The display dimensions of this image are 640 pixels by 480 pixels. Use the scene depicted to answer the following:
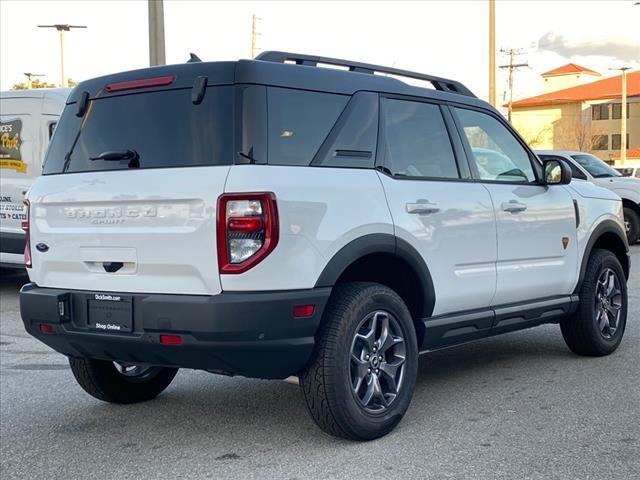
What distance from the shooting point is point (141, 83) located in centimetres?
450

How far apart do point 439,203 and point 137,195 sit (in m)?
1.74

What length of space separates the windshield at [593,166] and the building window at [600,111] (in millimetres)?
65475

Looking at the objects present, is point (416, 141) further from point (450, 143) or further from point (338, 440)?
point (338, 440)

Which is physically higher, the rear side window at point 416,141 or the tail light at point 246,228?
the rear side window at point 416,141

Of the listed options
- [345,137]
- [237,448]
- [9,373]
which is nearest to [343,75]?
[345,137]

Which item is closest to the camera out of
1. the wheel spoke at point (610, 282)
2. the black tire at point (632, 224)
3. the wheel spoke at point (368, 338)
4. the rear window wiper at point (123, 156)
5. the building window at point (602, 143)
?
the rear window wiper at point (123, 156)

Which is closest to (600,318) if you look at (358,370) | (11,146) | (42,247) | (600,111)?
(358,370)

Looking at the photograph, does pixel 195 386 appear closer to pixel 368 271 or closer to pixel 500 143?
pixel 368 271

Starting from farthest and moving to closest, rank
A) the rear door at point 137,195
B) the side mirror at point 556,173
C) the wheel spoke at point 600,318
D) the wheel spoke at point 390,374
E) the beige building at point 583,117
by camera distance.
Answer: the beige building at point 583,117 → the wheel spoke at point 600,318 → the side mirror at point 556,173 → the wheel spoke at point 390,374 → the rear door at point 137,195

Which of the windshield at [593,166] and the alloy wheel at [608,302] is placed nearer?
the alloy wheel at [608,302]

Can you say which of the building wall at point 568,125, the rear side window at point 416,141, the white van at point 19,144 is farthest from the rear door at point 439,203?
the building wall at point 568,125

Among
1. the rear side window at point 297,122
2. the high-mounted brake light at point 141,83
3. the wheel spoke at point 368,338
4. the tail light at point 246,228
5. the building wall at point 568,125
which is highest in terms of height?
the building wall at point 568,125

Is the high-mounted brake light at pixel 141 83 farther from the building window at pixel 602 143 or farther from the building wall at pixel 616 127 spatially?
the building window at pixel 602 143

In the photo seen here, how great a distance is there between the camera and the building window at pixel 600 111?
77812 millimetres
